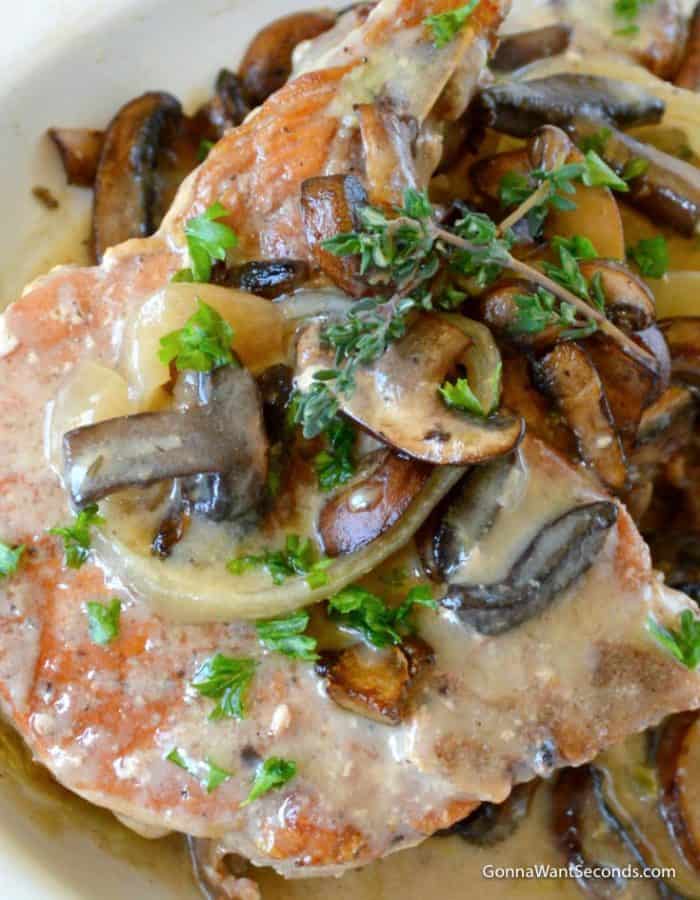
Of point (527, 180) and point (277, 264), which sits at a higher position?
point (277, 264)

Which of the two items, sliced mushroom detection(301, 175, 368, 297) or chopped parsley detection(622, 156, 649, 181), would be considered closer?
sliced mushroom detection(301, 175, 368, 297)

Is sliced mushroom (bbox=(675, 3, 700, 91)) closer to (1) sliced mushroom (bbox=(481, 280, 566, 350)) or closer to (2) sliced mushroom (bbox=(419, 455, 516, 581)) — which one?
(1) sliced mushroom (bbox=(481, 280, 566, 350))

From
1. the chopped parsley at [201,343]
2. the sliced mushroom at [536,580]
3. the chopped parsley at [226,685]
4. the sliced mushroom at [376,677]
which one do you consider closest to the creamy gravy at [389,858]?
the chopped parsley at [226,685]

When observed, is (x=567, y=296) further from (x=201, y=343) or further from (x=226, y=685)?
(x=226, y=685)

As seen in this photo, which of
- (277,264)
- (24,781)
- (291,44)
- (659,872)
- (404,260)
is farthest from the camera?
(291,44)

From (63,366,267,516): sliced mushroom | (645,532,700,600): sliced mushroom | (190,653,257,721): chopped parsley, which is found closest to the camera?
(63,366,267,516): sliced mushroom

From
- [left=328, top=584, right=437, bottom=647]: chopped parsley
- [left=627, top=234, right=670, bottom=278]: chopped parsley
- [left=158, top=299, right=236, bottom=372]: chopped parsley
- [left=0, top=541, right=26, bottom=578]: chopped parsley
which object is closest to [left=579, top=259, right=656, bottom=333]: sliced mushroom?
[left=627, top=234, right=670, bottom=278]: chopped parsley

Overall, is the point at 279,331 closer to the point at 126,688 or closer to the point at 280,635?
the point at 280,635

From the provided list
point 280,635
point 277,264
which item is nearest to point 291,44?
point 277,264
